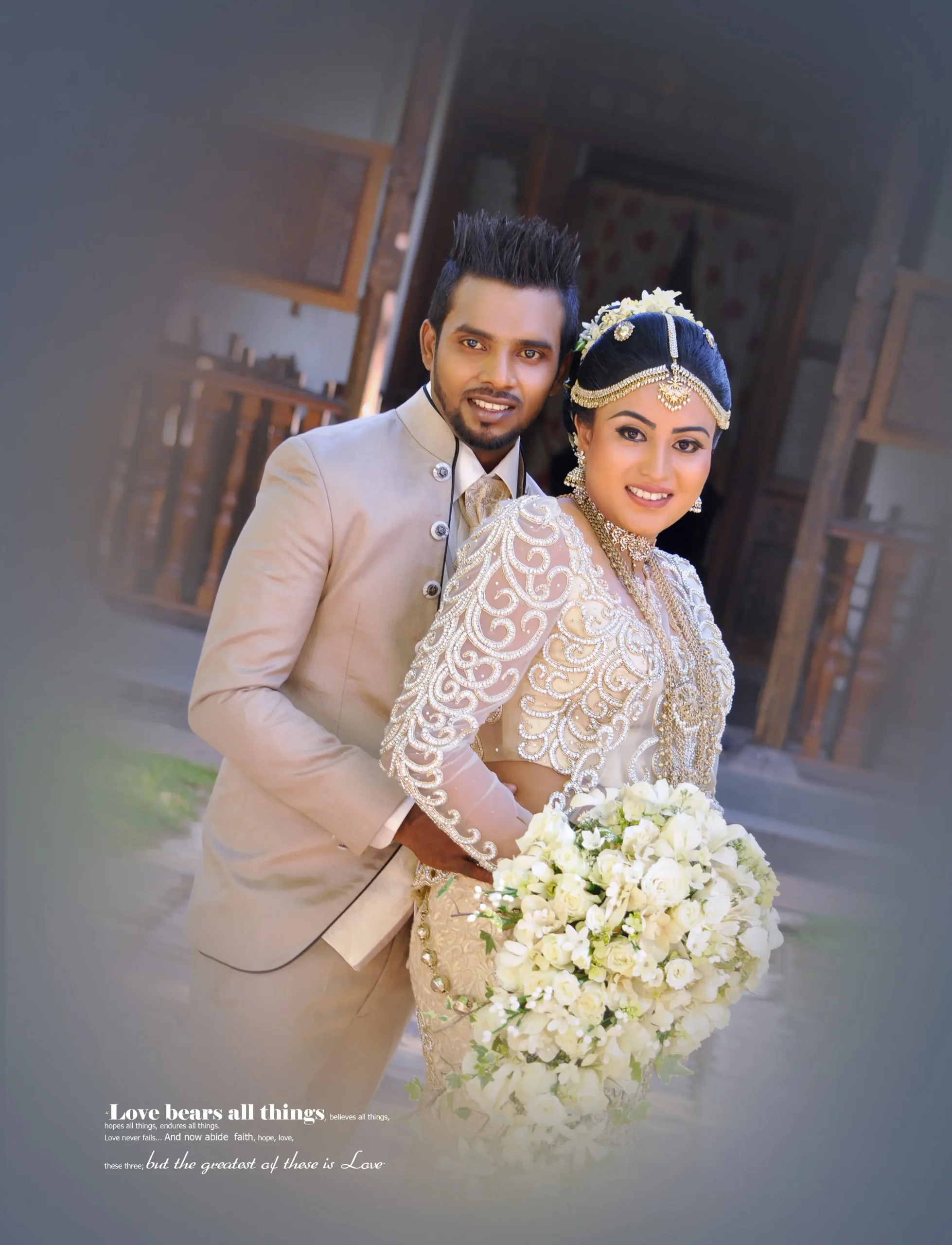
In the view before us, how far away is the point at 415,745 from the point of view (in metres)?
1.65

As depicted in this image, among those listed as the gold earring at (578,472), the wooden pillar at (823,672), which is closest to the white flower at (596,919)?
the gold earring at (578,472)

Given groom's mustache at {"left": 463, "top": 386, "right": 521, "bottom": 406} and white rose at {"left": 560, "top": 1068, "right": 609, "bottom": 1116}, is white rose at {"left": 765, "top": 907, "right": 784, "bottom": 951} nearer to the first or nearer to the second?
white rose at {"left": 560, "top": 1068, "right": 609, "bottom": 1116}

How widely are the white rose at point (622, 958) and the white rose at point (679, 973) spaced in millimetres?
51

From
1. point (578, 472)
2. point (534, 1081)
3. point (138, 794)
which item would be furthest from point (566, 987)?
point (138, 794)

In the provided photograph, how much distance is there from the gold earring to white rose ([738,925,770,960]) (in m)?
0.76

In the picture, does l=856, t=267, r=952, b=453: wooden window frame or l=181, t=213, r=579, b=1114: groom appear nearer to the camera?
l=181, t=213, r=579, b=1114: groom

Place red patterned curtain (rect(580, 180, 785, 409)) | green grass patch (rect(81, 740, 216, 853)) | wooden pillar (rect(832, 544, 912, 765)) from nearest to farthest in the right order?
green grass patch (rect(81, 740, 216, 853)) → wooden pillar (rect(832, 544, 912, 765)) → red patterned curtain (rect(580, 180, 785, 409))

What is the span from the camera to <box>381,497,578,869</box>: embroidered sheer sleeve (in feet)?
5.45

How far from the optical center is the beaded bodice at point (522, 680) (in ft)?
5.46

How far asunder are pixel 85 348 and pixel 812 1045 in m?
3.63

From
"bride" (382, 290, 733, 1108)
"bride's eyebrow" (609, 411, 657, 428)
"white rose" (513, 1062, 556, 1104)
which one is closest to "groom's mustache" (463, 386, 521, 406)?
"bride" (382, 290, 733, 1108)

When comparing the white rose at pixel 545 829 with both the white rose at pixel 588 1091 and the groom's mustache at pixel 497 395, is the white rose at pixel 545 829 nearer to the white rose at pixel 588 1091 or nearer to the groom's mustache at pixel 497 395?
the white rose at pixel 588 1091

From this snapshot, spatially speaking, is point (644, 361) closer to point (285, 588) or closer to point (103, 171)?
point (285, 588)

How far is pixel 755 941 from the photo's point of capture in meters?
1.63
